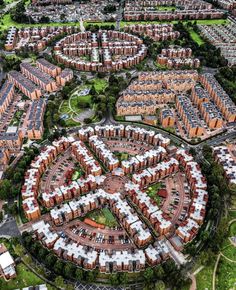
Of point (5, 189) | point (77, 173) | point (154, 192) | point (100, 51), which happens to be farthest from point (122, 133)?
point (100, 51)

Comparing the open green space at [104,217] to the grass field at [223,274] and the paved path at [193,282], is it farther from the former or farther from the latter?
the grass field at [223,274]

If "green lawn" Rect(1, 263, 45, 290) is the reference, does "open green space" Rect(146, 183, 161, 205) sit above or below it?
above

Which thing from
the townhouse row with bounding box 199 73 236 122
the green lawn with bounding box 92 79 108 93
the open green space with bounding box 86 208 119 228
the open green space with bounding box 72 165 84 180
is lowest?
the open green space with bounding box 86 208 119 228

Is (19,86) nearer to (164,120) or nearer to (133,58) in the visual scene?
(133,58)

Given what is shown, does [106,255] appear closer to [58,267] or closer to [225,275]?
[58,267]

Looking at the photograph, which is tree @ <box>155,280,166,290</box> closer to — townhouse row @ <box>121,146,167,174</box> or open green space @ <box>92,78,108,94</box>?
townhouse row @ <box>121,146,167,174</box>

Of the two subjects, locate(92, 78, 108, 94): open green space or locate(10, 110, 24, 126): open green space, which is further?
locate(92, 78, 108, 94): open green space

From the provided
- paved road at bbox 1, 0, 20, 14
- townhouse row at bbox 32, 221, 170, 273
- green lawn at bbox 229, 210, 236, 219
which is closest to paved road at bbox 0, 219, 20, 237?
townhouse row at bbox 32, 221, 170, 273

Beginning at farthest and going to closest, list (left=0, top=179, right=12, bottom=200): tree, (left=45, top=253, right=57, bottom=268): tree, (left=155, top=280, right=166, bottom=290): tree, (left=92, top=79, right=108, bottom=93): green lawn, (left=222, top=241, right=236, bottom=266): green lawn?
(left=92, top=79, right=108, bottom=93): green lawn
(left=0, top=179, right=12, bottom=200): tree
(left=222, top=241, right=236, bottom=266): green lawn
(left=45, top=253, right=57, bottom=268): tree
(left=155, top=280, right=166, bottom=290): tree
